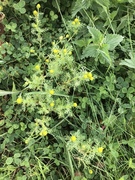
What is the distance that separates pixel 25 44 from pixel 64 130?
1.60ft

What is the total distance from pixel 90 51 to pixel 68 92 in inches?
9.1

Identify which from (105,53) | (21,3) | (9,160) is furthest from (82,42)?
(9,160)

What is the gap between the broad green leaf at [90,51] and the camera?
1.65 metres

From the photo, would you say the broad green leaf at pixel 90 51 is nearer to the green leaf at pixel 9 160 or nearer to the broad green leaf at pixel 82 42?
the broad green leaf at pixel 82 42

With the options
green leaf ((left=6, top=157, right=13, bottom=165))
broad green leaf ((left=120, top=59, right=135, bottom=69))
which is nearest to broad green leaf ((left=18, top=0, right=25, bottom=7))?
broad green leaf ((left=120, top=59, right=135, bottom=69))

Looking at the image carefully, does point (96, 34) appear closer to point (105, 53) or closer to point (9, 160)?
point (105, 53)

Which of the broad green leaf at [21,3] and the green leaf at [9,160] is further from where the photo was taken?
the broad green leaf at [21,3]

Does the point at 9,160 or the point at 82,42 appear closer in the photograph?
the point at 9,160

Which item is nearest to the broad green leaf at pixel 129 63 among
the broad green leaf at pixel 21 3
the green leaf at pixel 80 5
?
the green leaf at pixel 80 5

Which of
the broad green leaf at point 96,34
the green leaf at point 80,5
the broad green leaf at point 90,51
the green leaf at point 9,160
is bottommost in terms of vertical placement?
the green leaf at point 9,160

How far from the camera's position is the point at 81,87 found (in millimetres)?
1704

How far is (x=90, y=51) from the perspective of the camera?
5.49 ft

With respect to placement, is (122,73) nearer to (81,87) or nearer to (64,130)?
(81,87)

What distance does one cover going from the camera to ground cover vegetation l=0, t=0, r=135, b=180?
158 cm
